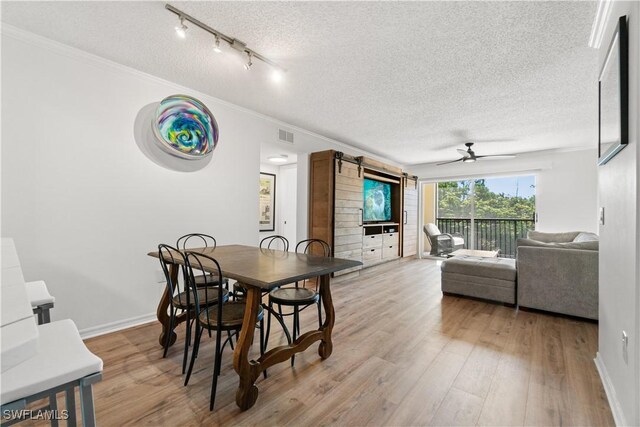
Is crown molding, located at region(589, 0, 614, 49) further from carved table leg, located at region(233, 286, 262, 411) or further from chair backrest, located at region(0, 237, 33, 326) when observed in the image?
chair backrest, located at region(0, 237, 33, 326)

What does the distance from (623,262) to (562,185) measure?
5.12 m

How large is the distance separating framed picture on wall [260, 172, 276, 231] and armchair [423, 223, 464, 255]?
143 inches

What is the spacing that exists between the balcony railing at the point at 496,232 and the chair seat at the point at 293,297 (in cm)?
594

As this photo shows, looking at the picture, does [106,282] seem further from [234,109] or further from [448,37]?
[448,37]

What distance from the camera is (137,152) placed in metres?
2.73

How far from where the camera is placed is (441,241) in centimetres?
682

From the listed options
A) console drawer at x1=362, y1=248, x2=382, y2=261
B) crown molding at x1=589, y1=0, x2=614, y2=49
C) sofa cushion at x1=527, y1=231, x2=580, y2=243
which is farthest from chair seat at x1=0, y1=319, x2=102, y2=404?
sofa cushion at x1=527, y1=231, x2=580, y2=243

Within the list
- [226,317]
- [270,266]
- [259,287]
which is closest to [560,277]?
[270,266]

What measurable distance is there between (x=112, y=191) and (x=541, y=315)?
459 centimetres

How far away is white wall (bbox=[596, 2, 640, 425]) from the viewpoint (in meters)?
1.25

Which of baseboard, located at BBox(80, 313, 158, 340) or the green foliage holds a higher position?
the green foliage

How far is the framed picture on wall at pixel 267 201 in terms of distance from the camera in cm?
597

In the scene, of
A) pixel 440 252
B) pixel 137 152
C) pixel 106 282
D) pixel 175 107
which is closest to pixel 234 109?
pixel 175 107

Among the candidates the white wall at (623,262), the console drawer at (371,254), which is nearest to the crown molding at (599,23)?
the white wall at (623,262)
